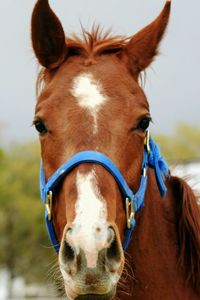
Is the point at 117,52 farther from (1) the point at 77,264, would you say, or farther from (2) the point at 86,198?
(1) the point at 77,264

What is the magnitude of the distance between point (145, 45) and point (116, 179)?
1.32 metres

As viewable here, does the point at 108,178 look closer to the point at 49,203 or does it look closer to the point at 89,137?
the point at 89,137

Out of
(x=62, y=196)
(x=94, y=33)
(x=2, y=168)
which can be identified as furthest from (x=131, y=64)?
(x=2, y=168)

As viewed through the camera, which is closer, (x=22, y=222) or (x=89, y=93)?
(x=89, y=93)

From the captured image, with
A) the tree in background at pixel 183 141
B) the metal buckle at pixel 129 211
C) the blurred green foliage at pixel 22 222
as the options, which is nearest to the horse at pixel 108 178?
the metal buckle at pixel 129 211

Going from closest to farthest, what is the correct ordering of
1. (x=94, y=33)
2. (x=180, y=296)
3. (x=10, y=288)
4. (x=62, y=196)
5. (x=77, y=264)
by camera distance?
(x=77, y=264)
(x=62, y=196)
(x=180, y=296)
(x=94, y=33)
(x=10, y=288)

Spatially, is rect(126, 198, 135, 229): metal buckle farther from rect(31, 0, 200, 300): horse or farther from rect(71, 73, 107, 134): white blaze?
rect(71, 73, 107, 134): white blaze

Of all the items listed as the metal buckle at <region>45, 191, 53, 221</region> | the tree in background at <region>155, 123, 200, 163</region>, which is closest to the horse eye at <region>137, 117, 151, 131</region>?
the metal buckle at <region>45, 191, 53, 221</region>

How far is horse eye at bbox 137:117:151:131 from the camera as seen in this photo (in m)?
4.62

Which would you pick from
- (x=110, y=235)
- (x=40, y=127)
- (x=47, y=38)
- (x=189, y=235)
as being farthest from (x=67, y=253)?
(x=47, y=38)

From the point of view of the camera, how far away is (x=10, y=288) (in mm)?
39594

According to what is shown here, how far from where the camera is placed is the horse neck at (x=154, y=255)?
4852mm

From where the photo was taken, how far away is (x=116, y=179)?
14.3 ft

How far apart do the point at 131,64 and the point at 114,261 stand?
185cm
